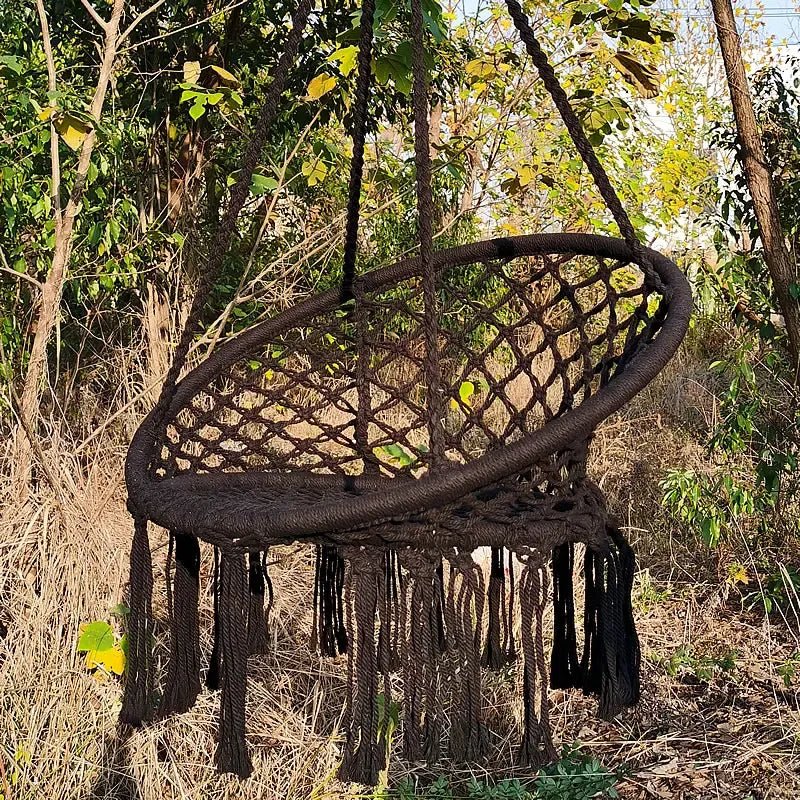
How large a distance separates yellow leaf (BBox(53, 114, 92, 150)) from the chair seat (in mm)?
772

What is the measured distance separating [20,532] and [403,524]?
1354 mm

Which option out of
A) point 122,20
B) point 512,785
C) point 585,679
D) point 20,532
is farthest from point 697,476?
point 122,20

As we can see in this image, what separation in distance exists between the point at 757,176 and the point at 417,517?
48.8 inches

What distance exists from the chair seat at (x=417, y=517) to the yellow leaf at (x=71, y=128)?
77cm

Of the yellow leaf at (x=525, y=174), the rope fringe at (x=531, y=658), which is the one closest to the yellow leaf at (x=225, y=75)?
the yellow leaf at (x=525, y=174)

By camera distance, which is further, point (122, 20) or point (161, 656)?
point (122, 20)

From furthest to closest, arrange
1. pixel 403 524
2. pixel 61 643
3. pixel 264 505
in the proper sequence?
pixel 61 643
pixel 264 505
pixel 403 524

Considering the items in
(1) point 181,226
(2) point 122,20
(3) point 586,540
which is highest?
(2) point 122,20

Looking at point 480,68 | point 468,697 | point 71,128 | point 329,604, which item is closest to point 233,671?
point 468,697

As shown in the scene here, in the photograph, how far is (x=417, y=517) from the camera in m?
1.06

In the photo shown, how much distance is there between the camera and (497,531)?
111cm

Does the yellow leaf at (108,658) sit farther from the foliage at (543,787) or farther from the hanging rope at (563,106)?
the hanging rope at (563,106)

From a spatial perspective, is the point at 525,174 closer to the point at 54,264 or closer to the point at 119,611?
the point at 54,264

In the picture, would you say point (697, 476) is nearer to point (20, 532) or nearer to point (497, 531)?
point (497, 531)
